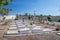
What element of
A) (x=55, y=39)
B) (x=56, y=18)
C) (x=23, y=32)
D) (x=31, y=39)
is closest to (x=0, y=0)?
(x=31, y=39)

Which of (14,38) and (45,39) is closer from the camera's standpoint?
(45,39)

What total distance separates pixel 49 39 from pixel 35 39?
3.54ft

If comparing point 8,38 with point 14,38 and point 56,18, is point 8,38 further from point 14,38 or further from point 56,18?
point 56,18

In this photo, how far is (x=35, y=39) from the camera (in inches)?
448

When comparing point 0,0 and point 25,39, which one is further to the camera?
point 25,39

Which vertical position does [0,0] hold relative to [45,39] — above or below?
above

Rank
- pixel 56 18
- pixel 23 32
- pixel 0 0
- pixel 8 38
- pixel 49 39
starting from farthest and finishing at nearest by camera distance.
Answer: pixel 56 18 < pixel 23 32 < pixel 8 38 < pixel 49 39 < pixel 0 0

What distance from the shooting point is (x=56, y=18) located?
64.1 metres

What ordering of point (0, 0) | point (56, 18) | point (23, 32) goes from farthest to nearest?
point (56, 18) < point (23, 32) < point (0, 0)

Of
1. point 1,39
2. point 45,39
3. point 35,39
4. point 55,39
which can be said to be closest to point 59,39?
point 55,39

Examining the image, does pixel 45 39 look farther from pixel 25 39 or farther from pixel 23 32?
pixel 23 32

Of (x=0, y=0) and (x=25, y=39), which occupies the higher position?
(x=0, y=0)

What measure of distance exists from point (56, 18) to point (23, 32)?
2013 inches

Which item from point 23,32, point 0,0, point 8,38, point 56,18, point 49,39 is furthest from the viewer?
point 56,18
